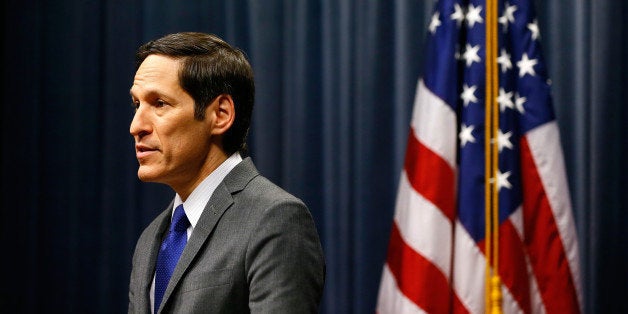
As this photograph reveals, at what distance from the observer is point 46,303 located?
11.9 ft

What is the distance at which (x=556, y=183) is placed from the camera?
8.95ft

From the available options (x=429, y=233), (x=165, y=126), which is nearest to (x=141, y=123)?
(x=165, y=126)

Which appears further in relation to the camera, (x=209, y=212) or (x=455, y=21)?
(x=455, y=21)

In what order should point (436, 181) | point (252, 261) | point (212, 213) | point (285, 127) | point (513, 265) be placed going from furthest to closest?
point (285, 127), point (436, 181), point (513, 265), point (212, 213), point (252, 261)

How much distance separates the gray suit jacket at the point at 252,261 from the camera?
1373mm

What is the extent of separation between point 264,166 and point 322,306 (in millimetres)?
625

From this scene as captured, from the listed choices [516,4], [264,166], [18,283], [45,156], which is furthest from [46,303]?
[516,4]

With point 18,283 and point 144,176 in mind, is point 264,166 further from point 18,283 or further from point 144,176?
point 144,176

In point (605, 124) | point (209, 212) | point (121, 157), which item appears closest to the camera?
point (209, 212)

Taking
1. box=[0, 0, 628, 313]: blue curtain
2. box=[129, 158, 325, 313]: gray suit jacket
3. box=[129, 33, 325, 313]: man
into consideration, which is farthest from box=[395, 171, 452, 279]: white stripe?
box=[129, 158, 325, 313]: gray suit jacket

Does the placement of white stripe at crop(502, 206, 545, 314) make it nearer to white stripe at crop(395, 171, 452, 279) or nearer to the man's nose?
white stripe at crop(395, 171, 452, 279)

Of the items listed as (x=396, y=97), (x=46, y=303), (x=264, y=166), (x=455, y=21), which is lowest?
(x=46, y=303)

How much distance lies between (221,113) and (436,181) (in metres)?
1.34

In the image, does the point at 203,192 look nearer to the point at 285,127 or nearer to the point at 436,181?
the point at 436,181
